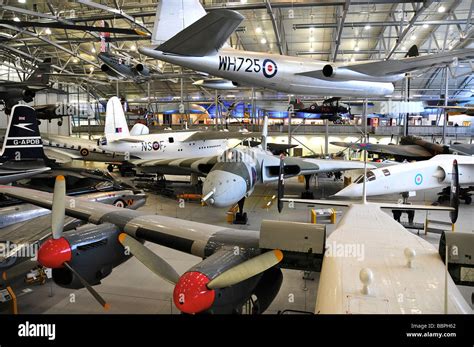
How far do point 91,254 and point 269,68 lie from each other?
19.1 ft

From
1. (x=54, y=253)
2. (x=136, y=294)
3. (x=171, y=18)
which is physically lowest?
(x=136, y=294)

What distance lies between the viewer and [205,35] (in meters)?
6.13

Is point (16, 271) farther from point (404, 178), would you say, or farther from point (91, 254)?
point (404, 178)

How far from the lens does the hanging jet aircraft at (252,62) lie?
6.26 meters

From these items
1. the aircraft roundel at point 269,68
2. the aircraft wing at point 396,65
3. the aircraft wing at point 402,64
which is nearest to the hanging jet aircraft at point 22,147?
the aircraft roundel at point 269,68

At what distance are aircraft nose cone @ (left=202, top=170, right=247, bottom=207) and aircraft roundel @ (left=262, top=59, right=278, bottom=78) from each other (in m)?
3.82

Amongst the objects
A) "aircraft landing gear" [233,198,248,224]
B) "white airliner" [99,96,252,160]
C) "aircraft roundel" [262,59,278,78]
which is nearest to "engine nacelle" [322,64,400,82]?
"aircraft roundel" [262,59,278,78]

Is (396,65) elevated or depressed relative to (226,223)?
elevated

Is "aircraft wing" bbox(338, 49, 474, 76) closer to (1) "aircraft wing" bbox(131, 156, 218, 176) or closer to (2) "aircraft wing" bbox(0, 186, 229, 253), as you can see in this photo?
(2) "aircraft wing" bbox(0, 186, 229, 253)

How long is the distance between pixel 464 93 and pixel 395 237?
5179cm

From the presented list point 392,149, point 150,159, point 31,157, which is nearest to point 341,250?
point 31,157

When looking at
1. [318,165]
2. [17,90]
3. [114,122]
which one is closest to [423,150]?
[318,165]

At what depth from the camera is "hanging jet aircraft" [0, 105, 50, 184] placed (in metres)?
11.6
